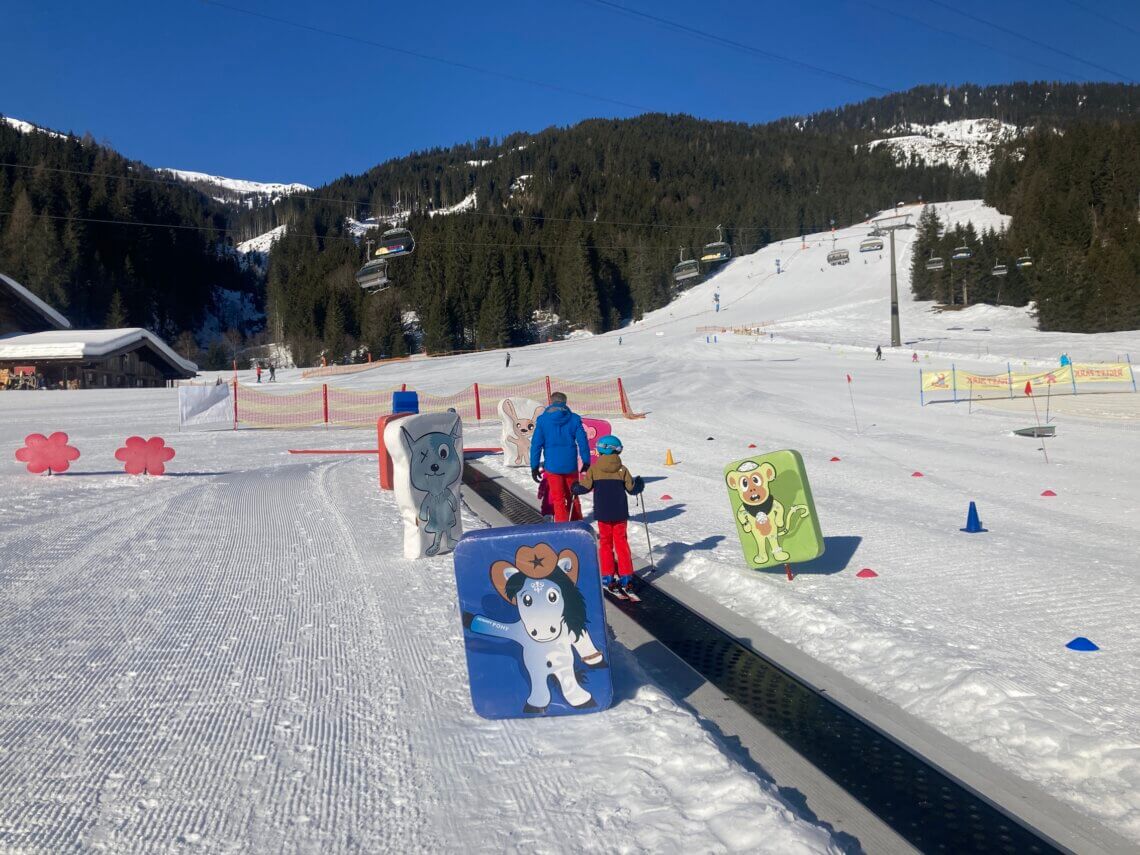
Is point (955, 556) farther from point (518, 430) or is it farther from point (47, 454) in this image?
point (47, 454)

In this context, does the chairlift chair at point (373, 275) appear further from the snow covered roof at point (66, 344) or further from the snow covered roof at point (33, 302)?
the snow covered roof at point (33, 302)

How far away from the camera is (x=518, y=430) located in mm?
15312

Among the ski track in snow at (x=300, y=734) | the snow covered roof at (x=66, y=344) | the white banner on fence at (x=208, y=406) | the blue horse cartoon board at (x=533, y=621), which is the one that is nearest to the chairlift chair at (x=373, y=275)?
the white banner on fence at (x=208, y=406)

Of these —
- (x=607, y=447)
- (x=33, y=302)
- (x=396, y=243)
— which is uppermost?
(x=33, y=302)

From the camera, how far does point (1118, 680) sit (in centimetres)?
499

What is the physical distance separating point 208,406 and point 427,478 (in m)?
20.4

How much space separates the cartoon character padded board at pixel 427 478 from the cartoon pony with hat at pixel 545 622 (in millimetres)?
3715

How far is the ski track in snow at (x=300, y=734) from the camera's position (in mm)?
3375

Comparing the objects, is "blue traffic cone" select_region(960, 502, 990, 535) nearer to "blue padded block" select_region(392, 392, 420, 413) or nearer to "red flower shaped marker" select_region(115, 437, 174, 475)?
"blue padded block" select_region(392, 392, 420, 413)

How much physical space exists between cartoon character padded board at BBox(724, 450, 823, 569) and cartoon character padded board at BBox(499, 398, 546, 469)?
7.85 meters

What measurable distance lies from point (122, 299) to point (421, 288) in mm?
33716

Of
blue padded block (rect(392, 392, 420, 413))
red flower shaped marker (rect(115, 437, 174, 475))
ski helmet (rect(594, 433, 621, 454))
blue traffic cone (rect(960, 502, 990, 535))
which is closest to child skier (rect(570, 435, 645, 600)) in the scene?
ski helmet (rect(594, 433, 621, 454))

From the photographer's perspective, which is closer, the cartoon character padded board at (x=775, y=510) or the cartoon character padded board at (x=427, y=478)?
the cartoon character padded board at (x=775, y=510)

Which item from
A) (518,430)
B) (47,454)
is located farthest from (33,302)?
(518,430)
